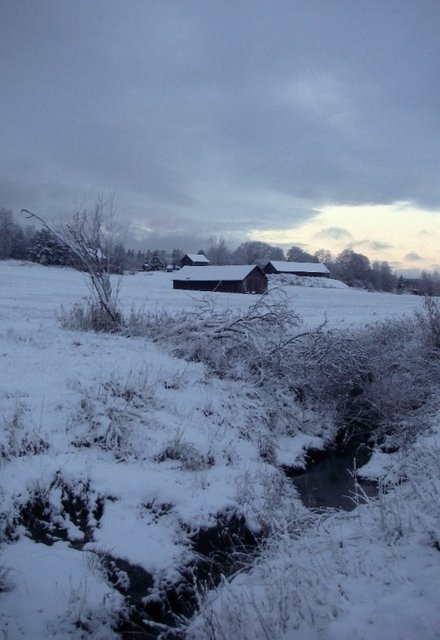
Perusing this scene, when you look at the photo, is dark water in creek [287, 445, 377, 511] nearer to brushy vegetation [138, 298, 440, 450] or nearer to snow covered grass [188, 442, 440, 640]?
brushy vegetation [138, 298, 440, 450]

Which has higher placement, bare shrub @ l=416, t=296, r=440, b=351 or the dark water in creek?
bare shrub @ l=416, t=296, r=440, b=351

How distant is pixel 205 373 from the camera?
1139cm

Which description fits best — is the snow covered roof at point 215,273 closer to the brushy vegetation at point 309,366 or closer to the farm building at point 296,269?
the farm building at point 296,269

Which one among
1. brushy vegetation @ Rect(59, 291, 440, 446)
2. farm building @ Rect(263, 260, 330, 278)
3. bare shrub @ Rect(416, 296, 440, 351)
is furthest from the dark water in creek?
farm building @ Rect(263, 260, 330, 278)

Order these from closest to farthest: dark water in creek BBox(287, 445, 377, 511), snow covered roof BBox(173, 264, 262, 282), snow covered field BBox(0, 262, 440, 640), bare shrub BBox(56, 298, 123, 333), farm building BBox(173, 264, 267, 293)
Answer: snow covered field BBox(0, 262, 440, 640) → dark water in creek BBox(287, 445, 377, 511) → bare shrub BBox(56, 298, 123, 333) → farm building BBox(173, 264, 267, 293) → snow covered roof BBox(173, 264, 262, 282)

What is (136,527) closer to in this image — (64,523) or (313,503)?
(64,523)

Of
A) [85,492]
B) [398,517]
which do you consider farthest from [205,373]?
[398,517]

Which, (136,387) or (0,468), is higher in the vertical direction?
(136,387)

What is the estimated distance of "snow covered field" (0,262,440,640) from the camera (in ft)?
13.7

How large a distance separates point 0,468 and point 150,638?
3158 mm

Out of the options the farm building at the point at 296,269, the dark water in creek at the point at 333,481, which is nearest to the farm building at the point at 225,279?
the farm building at the point at 296,269

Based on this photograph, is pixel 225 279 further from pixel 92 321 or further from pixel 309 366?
pixel 309 366

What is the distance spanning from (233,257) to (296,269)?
46.8m

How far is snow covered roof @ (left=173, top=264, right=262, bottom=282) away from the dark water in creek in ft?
129
